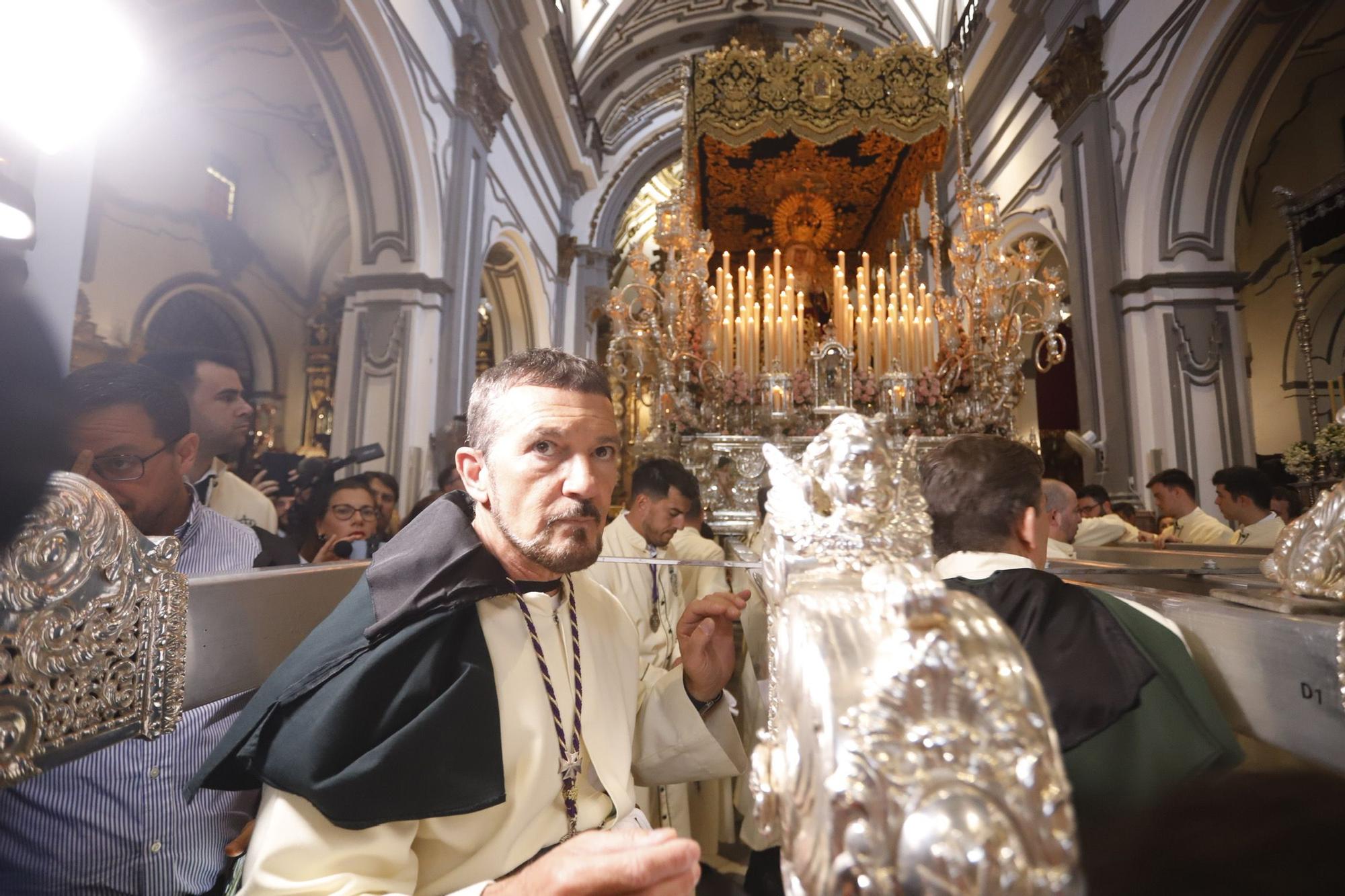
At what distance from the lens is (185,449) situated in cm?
185

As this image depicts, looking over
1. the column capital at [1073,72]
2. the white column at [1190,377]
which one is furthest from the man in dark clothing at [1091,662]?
the column capital at [1073,72]

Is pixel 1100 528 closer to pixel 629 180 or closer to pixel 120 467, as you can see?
pixel 120 467

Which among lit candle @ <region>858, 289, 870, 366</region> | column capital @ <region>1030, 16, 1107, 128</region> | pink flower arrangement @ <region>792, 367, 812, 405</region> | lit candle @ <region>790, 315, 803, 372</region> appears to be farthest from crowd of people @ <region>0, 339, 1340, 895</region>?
column capital @ <region>1030, 16, 1107, 128</region>

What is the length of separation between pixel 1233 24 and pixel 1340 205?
165 centimetres

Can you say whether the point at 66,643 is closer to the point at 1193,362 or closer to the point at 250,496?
the point at 250,496

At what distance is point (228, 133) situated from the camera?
33.7ft

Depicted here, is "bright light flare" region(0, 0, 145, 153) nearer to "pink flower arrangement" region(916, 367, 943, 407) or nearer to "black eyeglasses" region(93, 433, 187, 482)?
"black eyeglasses" region(93, 433, 187, 482)

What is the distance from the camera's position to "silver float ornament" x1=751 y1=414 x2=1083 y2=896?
1.64 ft

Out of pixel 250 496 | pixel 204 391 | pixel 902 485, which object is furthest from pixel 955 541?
pixel 250 496

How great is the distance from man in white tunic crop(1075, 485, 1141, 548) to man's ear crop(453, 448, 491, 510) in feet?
10.9

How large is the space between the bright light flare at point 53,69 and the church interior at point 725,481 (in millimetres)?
16

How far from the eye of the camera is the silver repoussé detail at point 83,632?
3.02 ft

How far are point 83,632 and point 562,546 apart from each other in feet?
2.34

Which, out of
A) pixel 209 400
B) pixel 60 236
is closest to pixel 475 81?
pixel 60 236
